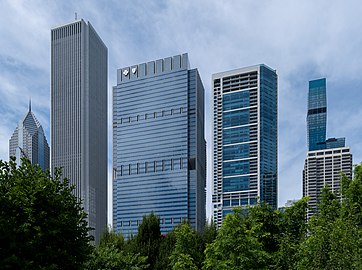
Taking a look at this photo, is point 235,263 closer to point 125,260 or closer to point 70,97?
point 125,260

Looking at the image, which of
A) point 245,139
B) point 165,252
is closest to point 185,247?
point 165,252

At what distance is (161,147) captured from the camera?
474 feet

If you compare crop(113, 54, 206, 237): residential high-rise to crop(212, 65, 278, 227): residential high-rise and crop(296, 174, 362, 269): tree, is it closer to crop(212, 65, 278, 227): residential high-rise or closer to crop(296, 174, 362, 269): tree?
crop(212, 65, 278, 227): residential high-rise

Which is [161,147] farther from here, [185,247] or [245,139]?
[185,247]

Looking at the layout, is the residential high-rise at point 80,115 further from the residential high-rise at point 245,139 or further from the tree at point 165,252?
the tree at point 165,252

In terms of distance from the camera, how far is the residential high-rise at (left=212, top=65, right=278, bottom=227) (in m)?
152

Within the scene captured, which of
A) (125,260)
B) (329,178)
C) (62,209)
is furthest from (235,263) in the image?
(329,178)

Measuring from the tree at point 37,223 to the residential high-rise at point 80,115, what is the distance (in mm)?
136868

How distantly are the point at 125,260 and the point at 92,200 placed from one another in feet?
440

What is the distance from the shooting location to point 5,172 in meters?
14.5

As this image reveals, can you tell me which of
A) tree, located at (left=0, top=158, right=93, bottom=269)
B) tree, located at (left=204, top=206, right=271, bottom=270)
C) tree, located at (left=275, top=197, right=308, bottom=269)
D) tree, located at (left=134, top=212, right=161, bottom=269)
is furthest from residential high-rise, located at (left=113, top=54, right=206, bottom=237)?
tree, located at (left=0, top=158, right=93, bottom=269)

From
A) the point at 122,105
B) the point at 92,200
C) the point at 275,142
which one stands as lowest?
the point at 92,200

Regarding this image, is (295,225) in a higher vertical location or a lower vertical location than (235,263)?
higher

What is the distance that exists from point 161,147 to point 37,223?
131 metres
